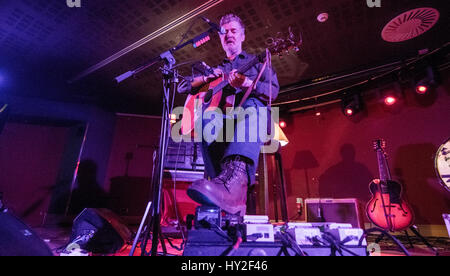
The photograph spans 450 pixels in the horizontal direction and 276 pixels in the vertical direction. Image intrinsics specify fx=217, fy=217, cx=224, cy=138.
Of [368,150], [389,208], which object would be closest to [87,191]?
[389,208]

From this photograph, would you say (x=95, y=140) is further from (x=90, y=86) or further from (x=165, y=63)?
(x=165, y=63)

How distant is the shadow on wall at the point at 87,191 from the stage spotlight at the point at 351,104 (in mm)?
5877

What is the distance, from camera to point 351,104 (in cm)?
477

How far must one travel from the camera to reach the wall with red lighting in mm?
3992

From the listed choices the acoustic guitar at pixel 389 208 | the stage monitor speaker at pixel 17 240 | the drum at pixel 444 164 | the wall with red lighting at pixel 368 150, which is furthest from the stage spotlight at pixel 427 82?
the stage monitor speaker at pixel 17 240

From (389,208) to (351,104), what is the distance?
2.38 meters

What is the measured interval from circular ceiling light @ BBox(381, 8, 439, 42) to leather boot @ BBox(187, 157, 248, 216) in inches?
138

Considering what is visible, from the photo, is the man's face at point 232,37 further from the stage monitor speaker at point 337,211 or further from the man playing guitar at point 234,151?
the stage monitor speaker at point 337,211

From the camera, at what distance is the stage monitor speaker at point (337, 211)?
11.0 ft

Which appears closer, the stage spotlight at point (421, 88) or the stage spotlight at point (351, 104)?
the stage spotlight at point (421, 88)

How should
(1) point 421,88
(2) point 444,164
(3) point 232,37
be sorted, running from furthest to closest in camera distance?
(1) point 421,88 → (2) point 444,164 → (3) point 232,37

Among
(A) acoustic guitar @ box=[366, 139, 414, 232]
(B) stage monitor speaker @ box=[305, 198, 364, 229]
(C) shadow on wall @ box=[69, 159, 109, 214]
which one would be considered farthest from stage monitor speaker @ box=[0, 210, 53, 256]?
(C) shadow on wall @ box=[69, 159, 109, 214]

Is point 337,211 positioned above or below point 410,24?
below

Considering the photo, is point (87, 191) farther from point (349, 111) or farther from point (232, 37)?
point (349, 111)
